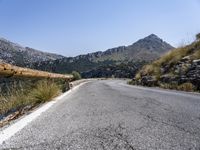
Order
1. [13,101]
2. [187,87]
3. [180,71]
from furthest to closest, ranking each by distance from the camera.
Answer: [180,71] < [187,87] < [13,101]

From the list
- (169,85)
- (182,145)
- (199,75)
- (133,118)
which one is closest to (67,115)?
(133,118)

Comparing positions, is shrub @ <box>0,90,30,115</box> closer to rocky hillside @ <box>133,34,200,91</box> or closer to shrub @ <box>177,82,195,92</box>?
shrub @ <box>177,82,195,92</box>

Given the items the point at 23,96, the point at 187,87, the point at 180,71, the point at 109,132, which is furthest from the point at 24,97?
the point at 180,71

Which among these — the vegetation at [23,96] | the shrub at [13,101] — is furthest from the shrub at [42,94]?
the shrub at [13,101]

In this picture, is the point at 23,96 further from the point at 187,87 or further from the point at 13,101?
the point at 187,87

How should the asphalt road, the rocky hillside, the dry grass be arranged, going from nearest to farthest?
the asphalt road < the dry grass < the rocky hillside

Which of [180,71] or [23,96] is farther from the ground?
[180,71]

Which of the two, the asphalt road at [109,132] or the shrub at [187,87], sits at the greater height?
the shrub at [187,87]

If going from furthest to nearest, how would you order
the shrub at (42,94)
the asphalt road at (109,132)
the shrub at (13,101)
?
the shrub at (42,94) < the shrub at (13,101) < the asphalt road at (109,132)

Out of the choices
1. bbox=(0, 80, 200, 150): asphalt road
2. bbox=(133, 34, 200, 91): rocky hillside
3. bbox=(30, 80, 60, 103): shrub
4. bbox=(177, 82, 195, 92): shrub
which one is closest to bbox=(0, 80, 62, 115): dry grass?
bbox=(30, 80, 60, 103): shrub

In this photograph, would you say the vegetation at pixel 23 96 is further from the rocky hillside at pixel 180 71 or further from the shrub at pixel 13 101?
the rocky hillside at pixel 180 71

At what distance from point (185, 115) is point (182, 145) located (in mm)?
2573

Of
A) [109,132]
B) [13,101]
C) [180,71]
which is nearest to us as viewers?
[109,132]

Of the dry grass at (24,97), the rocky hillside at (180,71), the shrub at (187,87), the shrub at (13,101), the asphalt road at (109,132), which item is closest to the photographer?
the asphalt road at (109,132)
